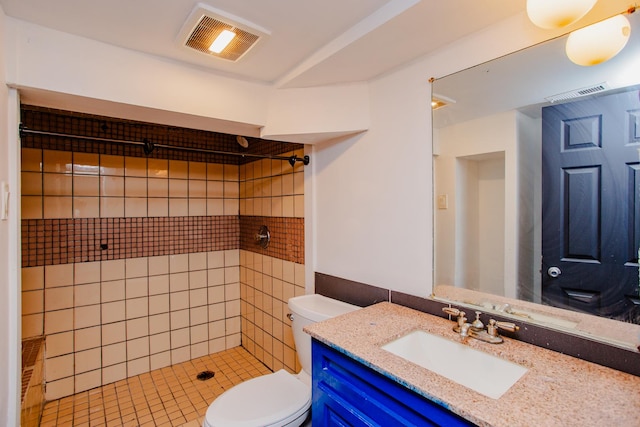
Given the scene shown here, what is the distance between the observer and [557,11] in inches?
32.5

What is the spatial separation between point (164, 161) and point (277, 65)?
143cm

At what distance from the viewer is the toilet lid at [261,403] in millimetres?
1355

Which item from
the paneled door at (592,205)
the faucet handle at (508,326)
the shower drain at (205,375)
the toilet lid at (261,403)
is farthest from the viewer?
the shower drain at (205,375)

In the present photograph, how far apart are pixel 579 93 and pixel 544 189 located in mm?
312

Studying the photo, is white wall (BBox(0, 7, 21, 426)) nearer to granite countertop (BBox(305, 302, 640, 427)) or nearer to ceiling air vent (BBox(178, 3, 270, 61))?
ceiling air vent (BBox(178, 3, 270, 61))

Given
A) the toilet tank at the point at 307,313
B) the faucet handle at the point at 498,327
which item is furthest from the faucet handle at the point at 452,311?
the toilet tank at the point at 307,313

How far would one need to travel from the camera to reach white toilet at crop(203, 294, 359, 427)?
1368 mm

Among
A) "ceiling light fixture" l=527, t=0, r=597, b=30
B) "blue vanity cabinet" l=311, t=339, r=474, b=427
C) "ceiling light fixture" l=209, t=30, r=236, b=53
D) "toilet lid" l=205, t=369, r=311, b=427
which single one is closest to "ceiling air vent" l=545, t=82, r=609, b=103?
"ceiling light fixture" l=527, t=0, r=597, b=30

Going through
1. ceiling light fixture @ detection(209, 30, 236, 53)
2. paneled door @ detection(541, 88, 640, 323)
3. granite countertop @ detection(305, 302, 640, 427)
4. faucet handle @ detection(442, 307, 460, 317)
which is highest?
ceiling light fixture @ detection(209, 30, 236, 53)

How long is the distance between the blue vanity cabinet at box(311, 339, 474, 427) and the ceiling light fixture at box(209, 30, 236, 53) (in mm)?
1233

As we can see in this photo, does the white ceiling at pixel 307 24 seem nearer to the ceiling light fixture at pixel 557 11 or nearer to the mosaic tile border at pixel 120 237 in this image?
the ceiling light fixture at pixel 557 11

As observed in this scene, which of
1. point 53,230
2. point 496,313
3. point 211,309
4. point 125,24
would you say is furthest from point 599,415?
point 53,230

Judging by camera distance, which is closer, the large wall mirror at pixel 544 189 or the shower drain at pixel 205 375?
the large wall mirror at pixel 544 189

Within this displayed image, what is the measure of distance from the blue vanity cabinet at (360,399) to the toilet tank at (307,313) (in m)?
0.45
